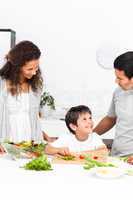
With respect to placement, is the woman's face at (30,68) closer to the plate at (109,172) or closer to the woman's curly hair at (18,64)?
the woman's curly hair at (18,64)

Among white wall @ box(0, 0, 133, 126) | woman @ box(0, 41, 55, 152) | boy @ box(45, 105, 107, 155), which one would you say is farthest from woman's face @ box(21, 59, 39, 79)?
white wall @ box(0, 0, 133, 126)

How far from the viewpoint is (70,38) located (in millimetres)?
5156

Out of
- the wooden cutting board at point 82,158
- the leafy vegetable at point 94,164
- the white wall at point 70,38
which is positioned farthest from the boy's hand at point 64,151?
the white wall at point 70,38

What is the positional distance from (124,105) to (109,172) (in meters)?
0.77

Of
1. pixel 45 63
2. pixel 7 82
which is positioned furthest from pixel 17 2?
pixel 7 82

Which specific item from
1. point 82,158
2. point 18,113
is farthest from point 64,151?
point 18,113

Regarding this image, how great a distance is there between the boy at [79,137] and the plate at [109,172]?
0.51 meters

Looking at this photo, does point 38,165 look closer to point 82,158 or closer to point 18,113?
point 82,158

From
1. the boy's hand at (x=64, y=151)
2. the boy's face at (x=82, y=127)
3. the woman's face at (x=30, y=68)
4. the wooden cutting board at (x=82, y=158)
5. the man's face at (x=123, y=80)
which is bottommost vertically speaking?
the wooden cutting board at (x=82, y=158)

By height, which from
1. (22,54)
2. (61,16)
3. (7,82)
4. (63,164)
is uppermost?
(61,16)

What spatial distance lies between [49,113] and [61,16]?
1.10m

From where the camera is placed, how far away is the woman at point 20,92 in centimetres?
299

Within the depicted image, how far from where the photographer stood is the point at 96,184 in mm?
2062

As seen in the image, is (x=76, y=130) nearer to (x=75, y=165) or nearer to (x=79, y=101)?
(x=75, y=165)
